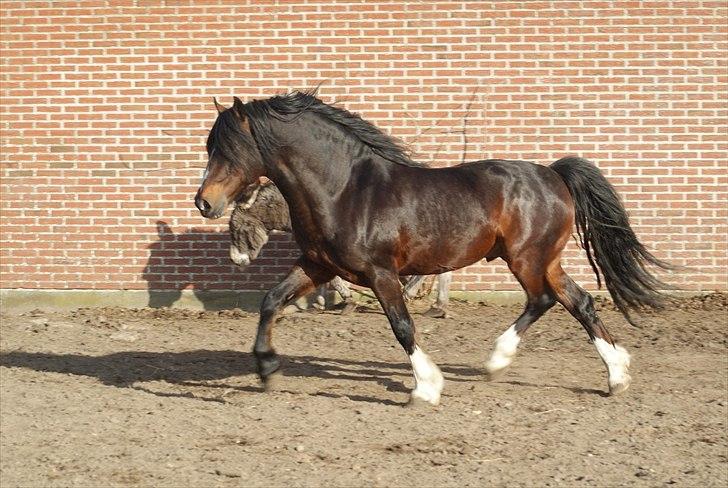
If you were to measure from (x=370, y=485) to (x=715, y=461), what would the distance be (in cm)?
196

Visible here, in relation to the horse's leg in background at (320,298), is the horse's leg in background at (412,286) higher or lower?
higher

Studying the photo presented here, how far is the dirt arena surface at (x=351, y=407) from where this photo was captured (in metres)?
5.48

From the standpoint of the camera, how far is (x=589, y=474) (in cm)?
534

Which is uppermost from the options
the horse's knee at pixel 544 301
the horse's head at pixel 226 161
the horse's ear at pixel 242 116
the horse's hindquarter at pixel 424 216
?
the horse's ear at pixel 242 116

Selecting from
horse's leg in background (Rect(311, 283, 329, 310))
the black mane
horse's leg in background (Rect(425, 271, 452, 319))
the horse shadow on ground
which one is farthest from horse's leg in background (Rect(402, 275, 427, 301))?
the black mane

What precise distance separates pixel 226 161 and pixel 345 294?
407cm

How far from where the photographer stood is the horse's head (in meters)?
6.67

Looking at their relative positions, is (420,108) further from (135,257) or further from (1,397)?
(1,397)

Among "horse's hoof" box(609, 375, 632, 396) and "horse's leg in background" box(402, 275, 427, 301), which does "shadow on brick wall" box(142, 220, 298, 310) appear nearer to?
"horse's leg in background" box(402, 275, 427, 301)

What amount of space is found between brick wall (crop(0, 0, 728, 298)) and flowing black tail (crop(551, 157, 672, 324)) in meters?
3.09

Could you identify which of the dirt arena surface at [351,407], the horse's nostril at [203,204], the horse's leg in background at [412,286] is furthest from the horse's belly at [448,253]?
the horse's leg in background at [412,286]

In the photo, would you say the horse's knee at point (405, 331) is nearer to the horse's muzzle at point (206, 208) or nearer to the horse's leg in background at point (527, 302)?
A: the horse's leg in background at point (527, 302)

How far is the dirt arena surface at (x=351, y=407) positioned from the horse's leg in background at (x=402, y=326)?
7.6 inches

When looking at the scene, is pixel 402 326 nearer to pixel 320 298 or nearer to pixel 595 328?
pixel 595 328
